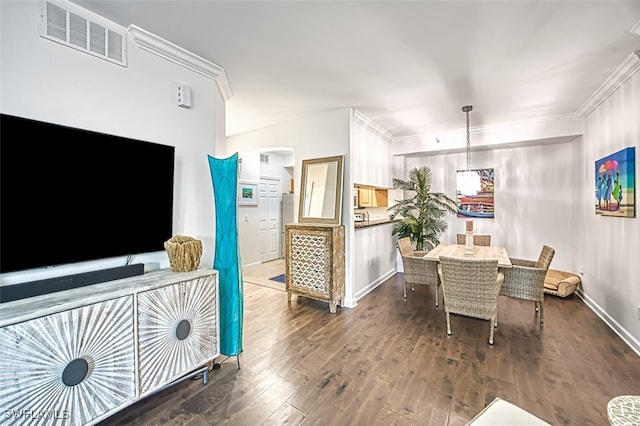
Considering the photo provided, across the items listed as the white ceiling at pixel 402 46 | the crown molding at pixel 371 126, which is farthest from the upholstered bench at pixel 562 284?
the crown molding at pixel 371 126

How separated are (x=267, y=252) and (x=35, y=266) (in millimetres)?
5311

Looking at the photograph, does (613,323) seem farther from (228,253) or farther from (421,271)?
(228,253)

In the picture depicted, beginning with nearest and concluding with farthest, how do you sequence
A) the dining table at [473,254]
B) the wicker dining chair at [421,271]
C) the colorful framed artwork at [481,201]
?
the dining table at [473,254], the wicker dining chair at [421,271], the colorful framed artwork at [481,201]

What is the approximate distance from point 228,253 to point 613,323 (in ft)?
13.9

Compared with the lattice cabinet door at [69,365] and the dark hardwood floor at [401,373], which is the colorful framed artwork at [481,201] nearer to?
the dark hardwood floor at [401,373]

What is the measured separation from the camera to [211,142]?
104 inches

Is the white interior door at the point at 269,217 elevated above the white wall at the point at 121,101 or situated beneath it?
situated beneath

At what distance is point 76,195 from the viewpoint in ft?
5.73

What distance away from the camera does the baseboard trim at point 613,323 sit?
2.61 metres

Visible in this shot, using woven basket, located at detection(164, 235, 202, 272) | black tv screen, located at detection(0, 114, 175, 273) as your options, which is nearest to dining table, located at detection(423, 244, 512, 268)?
woven basket, located at detection(164, 235, 202, 272)

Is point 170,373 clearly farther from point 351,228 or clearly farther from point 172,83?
point 351,228

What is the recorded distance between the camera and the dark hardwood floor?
1.85 meters

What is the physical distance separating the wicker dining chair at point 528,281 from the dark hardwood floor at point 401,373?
0.36 meters

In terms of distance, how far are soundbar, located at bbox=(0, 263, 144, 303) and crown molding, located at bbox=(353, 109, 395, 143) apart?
10.8ft
